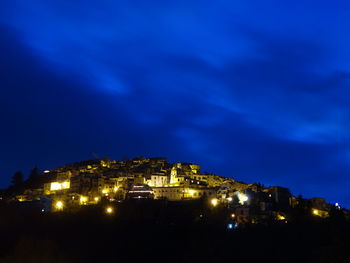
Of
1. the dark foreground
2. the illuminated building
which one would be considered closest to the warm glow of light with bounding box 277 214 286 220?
the dark foreground

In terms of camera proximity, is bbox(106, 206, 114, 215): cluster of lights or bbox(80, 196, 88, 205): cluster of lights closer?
bbox(106, 206, 114, 215): cluster of lights

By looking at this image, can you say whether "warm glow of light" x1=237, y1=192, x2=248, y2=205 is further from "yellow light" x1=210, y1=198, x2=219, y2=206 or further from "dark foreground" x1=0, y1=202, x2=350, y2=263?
"dark foreground" x1=0, y1=202, x2=350, y2=263

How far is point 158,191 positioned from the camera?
2291 inches

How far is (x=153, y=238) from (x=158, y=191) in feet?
69.9

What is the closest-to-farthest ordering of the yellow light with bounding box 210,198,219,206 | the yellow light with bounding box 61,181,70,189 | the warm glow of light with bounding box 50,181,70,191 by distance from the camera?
the yellow light with bounding box 210,198,219,206 → the warm glow of light with bounding box 50,181,70,191 → the yellow light with bounding box 61,181,70,189

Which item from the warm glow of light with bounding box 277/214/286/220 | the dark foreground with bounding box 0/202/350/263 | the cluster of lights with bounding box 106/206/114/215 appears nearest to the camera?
the dark foreground with bounding box 0/202/350/263

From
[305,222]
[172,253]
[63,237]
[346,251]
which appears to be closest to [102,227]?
[63,237]

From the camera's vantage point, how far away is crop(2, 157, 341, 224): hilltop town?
165ft

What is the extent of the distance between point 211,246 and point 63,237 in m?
12.0

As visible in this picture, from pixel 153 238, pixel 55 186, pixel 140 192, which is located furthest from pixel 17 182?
pixel 153 238

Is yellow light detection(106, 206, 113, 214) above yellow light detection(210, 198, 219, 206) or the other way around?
the other way around

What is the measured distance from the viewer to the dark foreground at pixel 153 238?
109 feet

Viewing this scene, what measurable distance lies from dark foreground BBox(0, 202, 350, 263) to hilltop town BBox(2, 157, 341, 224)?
4.80m

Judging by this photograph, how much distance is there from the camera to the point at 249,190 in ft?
172
